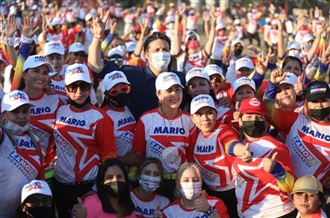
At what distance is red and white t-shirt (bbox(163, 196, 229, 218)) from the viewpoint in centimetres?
626

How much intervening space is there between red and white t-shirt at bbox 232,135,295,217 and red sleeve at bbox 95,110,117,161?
139 centimetres

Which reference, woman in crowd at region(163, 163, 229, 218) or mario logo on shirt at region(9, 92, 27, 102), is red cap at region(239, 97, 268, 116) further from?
mario logo on shirt at region(9, 92, 27, 102)

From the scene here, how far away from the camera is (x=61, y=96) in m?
7.64

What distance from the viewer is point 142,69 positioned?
7941 millimetres

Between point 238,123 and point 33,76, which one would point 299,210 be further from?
point 33,76

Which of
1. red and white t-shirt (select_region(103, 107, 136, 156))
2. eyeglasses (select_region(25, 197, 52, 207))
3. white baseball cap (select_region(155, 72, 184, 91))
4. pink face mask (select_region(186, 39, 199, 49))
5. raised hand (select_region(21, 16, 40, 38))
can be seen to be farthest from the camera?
pink face mask (select_region(186, 39, 199, 49))

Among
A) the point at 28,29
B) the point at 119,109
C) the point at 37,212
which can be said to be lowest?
the point at 37,212

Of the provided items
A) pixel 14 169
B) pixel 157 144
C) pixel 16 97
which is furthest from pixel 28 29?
pixel 14 169

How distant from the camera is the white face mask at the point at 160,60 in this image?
7559 millimetres

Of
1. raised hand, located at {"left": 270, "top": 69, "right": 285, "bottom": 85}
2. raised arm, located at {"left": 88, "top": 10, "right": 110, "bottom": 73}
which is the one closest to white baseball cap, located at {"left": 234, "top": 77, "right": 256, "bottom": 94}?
raised hand, located at {"left": 270, "top": 69, "right": 285, "bottom": 85}

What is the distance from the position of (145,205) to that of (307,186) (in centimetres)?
180

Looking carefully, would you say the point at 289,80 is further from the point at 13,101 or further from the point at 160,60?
the point at 13,101

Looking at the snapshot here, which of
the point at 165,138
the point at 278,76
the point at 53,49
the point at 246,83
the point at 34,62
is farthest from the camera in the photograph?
the point at 53,49

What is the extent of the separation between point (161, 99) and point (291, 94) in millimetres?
1588
